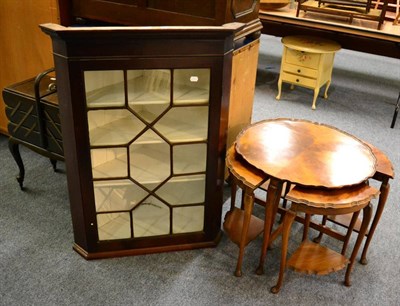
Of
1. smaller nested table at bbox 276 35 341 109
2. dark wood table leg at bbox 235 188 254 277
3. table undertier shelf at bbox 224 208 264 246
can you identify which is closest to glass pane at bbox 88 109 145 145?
dark wood table leg at bbox 235 188 254 277

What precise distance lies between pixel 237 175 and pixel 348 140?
21.1 inches

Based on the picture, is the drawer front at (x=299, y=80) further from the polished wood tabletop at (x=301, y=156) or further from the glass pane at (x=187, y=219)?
the glass pane at (x=187, y=219)

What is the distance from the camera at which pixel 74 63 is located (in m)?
1.47

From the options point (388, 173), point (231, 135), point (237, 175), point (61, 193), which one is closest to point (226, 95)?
point (237, 175)

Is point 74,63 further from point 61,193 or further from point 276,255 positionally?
point 276,255

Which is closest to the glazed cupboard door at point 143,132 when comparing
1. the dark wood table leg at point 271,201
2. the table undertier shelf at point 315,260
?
the dark wood table leg at point 271,201

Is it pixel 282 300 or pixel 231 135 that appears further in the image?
pixel 231 135

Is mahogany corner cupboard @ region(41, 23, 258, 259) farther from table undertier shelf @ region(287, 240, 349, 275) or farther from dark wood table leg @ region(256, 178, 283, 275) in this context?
table undertier shelf @ region(287, 240, 349, 275)

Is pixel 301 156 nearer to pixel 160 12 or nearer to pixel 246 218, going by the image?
pixel 246 218

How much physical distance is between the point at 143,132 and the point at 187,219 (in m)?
0.48

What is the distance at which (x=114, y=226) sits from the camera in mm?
1884

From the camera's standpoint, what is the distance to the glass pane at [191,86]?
1607 mm

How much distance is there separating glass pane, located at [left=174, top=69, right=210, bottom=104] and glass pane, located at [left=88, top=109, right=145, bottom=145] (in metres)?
0.19

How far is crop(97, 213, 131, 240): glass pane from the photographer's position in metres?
1.86
